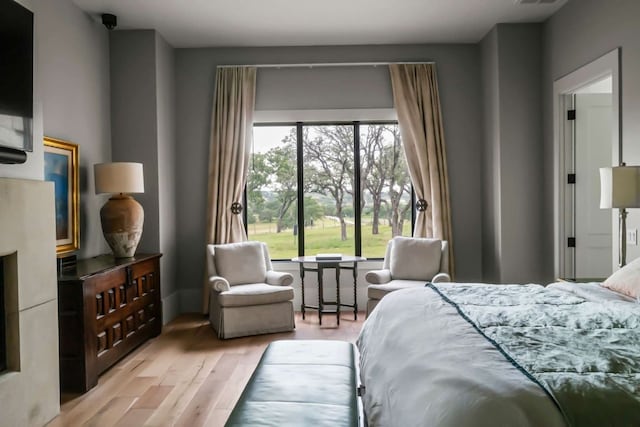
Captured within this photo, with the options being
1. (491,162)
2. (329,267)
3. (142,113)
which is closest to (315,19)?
(142,113)

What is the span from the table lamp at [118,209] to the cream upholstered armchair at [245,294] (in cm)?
90

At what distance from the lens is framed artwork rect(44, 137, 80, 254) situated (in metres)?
3.92

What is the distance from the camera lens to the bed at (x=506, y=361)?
4.12 feet

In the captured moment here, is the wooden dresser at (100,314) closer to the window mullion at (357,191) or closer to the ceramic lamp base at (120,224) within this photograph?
the ceramic lamp base at (120,224)

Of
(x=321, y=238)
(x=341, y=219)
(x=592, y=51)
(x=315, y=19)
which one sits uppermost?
(x=315, y=19)

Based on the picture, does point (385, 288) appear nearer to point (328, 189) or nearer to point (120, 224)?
point (328, 189)

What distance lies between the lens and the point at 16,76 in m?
2.77

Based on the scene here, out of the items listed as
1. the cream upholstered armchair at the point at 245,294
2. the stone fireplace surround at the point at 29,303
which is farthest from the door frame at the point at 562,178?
the stone fireplace surround at the point at 29,303

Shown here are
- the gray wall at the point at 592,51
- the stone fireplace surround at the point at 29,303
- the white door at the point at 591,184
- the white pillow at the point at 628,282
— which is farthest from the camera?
the white door at the point at 591,184

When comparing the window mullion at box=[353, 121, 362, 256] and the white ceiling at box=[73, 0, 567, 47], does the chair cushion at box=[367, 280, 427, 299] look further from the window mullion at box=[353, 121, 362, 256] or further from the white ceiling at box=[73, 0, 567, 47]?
the white ceiling at box=[73, 0, 567, 47]

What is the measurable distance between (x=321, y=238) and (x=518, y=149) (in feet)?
7.58

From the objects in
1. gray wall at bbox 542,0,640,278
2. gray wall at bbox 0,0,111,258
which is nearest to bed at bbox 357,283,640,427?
gray wall at bbox 542,0,640,278

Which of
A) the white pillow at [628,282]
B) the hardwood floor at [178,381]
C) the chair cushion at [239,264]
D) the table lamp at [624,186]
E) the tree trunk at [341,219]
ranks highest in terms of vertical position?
the table lamp at [624,186]

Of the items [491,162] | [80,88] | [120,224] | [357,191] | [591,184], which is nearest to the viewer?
[120,224]
